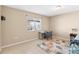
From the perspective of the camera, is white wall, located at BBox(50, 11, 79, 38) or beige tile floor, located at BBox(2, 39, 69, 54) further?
white wall, located at BBox(50, 11, 79, 38)

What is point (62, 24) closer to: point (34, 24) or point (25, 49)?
point (34, 24)

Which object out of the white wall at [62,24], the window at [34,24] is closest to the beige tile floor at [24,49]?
the window at [34,24]

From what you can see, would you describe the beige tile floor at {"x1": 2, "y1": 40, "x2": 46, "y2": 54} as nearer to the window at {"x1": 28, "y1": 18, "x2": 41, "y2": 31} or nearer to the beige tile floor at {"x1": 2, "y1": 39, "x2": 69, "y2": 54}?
the beige tile floor at {"x1": 2, "y1": 39, "x2": 69, "y2": 54}

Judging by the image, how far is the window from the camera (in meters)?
2.02

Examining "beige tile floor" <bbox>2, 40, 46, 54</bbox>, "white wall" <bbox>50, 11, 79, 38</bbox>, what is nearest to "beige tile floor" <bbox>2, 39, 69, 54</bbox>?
"beige tile floor" <bbox>2, 40, 46, 54</bbox>

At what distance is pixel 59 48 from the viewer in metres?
2.27

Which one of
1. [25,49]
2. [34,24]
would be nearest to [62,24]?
[34,24]

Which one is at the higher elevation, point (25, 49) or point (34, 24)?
point (34, 24)

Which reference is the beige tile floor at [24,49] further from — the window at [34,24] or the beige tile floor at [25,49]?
the window at [34,24]

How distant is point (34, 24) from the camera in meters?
2.05

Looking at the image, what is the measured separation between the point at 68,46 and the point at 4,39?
5.42ft

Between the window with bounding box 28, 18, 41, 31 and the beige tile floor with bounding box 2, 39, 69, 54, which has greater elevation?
the window with bounding box 28, 18, 41, 31
